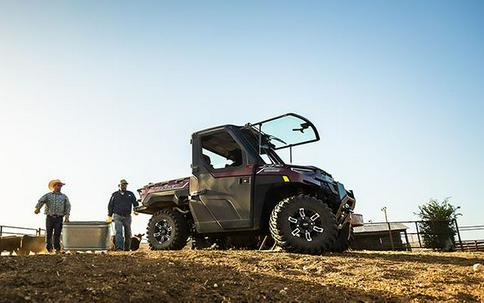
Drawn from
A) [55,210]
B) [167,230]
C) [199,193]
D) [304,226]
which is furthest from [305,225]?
[55,210]

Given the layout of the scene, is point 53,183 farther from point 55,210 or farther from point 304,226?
point 304,226

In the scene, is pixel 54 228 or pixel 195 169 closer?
pixel 195 169

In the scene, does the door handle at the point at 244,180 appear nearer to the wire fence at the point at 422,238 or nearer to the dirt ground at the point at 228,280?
the dirt ground at the point at 228,280

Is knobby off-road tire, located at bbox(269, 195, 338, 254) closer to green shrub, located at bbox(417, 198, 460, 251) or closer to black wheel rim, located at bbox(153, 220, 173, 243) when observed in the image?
black wheel rim, located at bbox(153, 220, 173, 243)

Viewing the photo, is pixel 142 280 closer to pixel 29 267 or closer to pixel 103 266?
pixel 103 266

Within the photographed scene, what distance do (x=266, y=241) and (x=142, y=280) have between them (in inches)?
167

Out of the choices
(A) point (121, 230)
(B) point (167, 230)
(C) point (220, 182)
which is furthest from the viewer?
(A) point (121, 230)

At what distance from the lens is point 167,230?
25.2 ft

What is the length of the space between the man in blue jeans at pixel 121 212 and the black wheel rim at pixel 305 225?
507 cm

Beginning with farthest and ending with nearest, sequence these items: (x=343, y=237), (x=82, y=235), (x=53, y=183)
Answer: (x=53, y=183) < (x=82, y=235) < (x=343, y=237)

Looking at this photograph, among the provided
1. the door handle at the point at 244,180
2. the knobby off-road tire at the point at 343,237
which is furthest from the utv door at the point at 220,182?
the knobby off-road tire at the point at 343,237

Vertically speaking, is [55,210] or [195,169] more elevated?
[195,169]

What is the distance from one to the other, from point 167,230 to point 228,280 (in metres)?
3.80

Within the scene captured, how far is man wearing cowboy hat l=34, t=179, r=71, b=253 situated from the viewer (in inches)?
340
